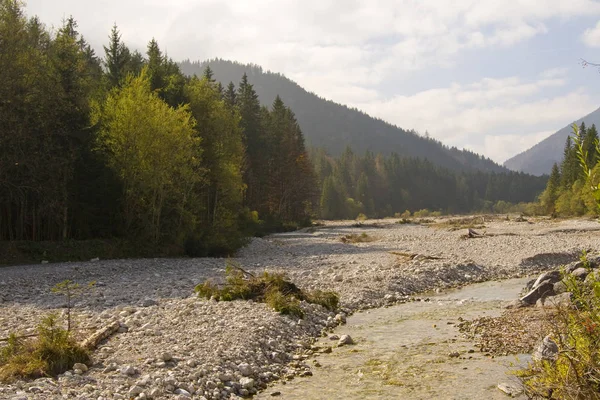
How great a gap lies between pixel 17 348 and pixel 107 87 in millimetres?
31150

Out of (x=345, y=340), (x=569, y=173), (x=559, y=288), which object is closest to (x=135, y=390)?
(x=345, y=340)

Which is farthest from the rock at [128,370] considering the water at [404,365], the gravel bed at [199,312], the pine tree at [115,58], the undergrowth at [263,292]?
the pine tree at [115,58]

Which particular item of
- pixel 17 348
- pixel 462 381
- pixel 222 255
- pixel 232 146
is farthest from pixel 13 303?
pixel 232 146

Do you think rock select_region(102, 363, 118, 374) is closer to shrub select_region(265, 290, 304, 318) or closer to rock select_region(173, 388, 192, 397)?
rock select_region(173, 388, 192, 397)

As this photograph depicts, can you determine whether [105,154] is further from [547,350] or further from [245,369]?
[547,350]

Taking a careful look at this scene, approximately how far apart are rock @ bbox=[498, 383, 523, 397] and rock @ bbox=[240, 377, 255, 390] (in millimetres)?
4544

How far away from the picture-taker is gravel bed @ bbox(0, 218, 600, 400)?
8.76 m

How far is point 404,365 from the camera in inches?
422

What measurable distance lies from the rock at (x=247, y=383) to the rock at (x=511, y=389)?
14.9 feet

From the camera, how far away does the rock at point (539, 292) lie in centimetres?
1627

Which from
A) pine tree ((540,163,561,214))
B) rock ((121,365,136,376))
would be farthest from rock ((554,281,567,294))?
pine tree ((540,163,561,214))

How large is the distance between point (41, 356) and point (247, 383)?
3.63m

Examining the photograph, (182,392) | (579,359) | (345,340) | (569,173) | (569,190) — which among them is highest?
(569,173)

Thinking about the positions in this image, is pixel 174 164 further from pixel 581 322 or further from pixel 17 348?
pixel 581 322
